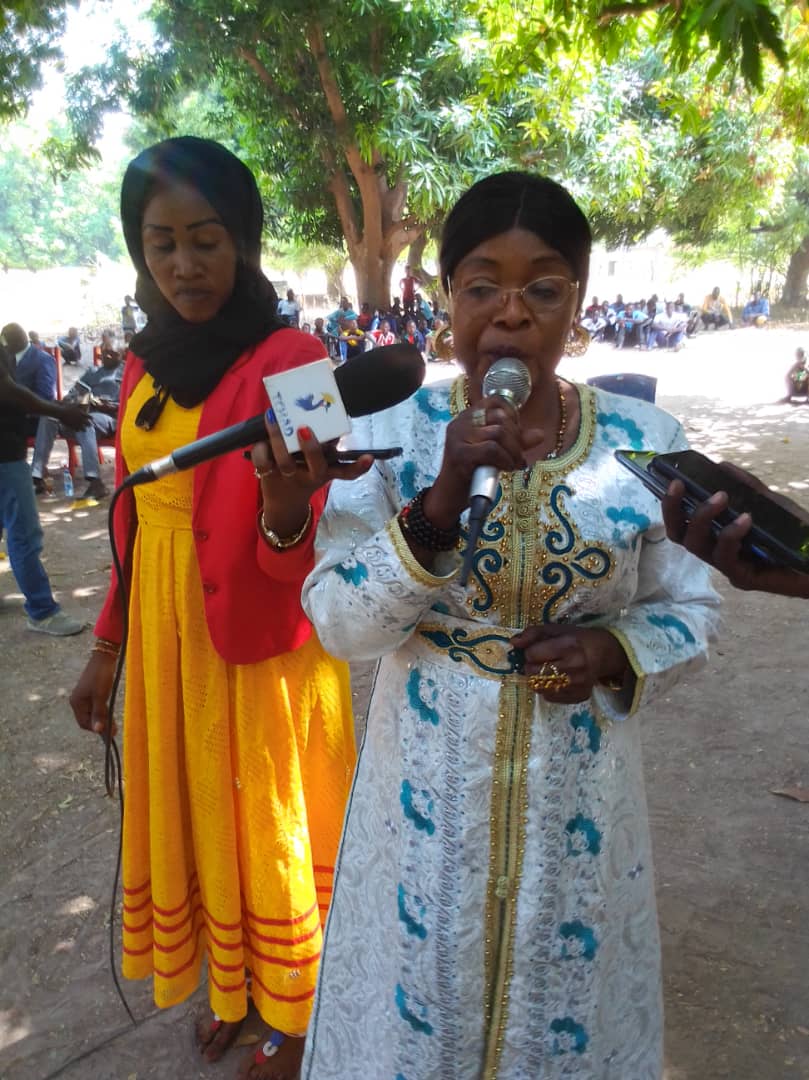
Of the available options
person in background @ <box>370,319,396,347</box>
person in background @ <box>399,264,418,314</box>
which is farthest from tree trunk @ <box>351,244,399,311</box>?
person in background @ <box>399,264,418,314</box>

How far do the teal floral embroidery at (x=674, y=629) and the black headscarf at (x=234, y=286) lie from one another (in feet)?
3.52

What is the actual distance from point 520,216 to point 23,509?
178 inches

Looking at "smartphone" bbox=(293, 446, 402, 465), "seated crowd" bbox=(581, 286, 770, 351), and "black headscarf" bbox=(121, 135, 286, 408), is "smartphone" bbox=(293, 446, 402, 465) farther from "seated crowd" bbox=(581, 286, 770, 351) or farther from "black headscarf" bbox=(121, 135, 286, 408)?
"seated crowd" bbox=(581, 286, 770, 351)

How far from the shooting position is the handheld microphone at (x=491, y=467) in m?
1.03

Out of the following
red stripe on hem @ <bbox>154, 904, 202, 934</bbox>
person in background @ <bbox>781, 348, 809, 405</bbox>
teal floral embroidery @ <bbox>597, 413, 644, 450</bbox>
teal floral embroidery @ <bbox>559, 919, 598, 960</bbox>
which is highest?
teal floral embroidery @ <bbox>597, 413, 644, 450</bbox>

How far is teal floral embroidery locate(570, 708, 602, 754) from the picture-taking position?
4.51ft

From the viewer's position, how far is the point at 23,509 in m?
5.04

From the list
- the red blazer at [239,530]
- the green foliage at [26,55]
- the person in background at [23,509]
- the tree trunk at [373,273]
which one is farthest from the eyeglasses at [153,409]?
the tree trunk at [373,273]

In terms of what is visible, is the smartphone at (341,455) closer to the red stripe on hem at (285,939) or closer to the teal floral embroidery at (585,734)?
the teal floral embroidery at (585,734)

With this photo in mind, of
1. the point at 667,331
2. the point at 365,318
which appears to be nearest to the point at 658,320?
the point at 667,331

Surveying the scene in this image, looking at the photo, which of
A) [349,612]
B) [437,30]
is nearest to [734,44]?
[349,612]

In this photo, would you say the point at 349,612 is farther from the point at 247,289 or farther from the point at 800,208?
the point at 800,208

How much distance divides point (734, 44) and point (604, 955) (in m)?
1.97

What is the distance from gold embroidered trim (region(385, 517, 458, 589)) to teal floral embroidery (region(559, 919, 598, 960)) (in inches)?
26.3
